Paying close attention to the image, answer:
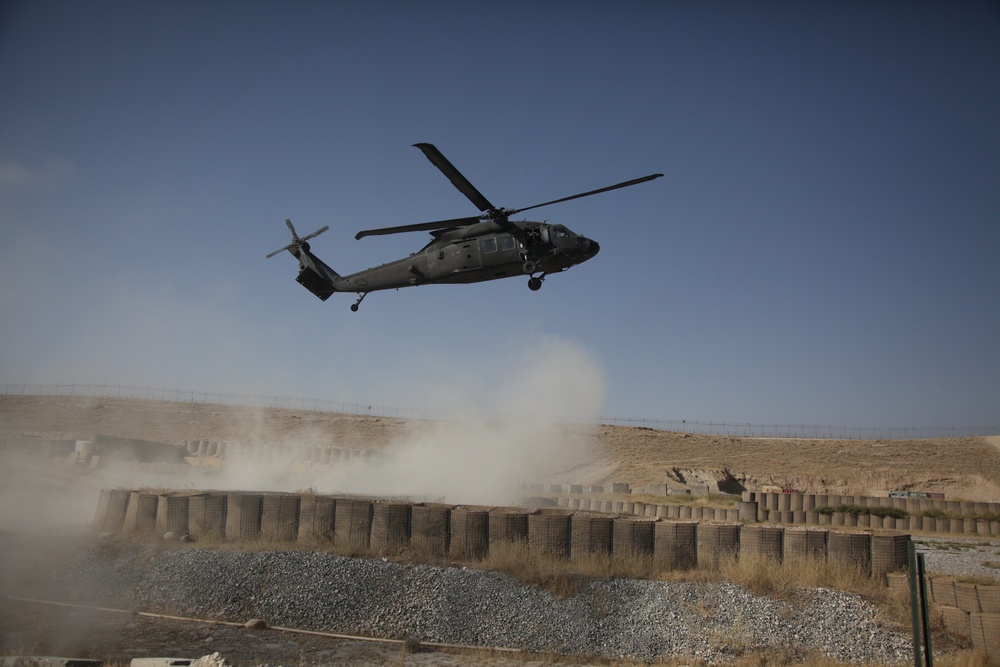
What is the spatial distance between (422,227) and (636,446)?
46.0 metres

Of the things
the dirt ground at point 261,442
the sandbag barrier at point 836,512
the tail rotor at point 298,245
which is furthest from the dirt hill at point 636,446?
the tail rotor at point 298,245

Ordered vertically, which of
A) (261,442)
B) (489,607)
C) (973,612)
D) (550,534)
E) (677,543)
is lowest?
(489,607)

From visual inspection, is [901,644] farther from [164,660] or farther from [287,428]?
[287,428]

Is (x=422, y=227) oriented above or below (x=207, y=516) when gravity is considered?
above

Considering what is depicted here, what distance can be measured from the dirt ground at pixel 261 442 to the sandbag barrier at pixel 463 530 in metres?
2.07

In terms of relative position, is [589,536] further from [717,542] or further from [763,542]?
[763,542]

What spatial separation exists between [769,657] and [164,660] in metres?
9.20

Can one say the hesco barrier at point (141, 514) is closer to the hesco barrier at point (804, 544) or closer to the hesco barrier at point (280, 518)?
the hesco barrier at point (280, 518)

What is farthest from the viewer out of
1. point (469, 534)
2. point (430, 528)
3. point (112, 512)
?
point (112, 512)

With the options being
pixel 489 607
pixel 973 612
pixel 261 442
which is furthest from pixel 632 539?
pixel 261 442

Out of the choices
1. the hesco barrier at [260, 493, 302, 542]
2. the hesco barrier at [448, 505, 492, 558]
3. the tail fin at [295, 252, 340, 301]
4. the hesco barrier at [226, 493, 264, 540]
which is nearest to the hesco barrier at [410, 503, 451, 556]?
the hesco barrier at [448, 505, 492, 558]

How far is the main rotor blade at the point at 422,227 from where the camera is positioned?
21078 mm

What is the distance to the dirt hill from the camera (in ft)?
182

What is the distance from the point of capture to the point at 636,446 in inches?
2495
